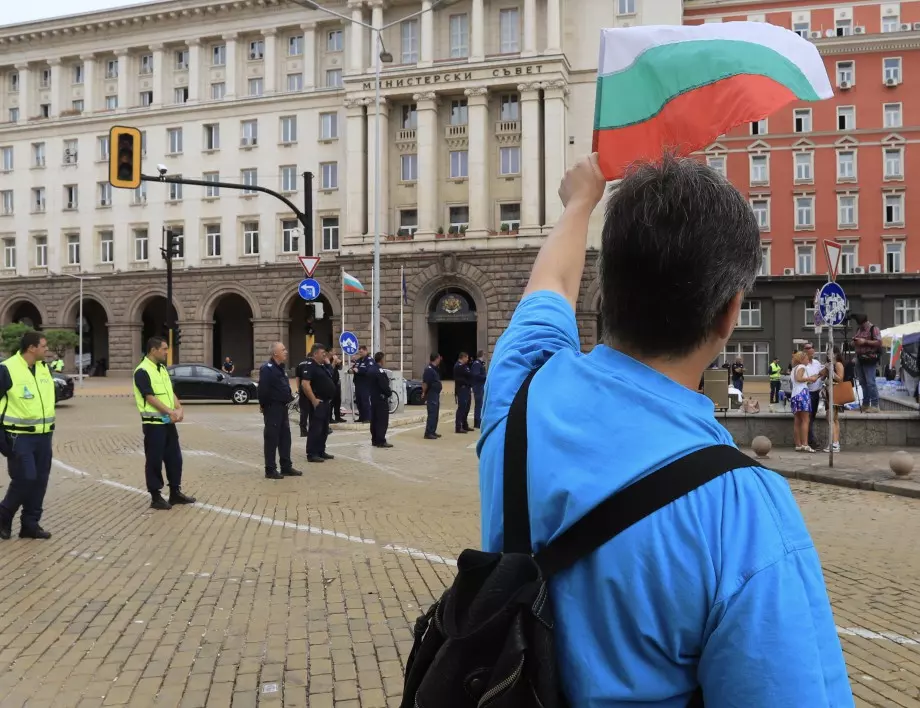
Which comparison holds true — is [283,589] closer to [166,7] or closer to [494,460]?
[494,460]

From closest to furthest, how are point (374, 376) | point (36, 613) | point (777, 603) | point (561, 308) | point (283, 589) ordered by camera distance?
point (777, 603)
point (561, 308)
point (36, 613)
point (283, 589)
point (374, 376)

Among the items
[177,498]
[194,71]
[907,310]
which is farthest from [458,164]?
[177,498]

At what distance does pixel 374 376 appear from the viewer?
50.6 feet

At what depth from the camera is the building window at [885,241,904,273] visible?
1769 inches

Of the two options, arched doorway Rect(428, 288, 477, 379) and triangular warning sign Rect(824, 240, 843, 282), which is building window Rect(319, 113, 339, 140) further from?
triangular warning sign Rect(824, 240, 843, 282)

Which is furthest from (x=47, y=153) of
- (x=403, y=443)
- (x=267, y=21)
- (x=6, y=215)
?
(x=403, y=443)

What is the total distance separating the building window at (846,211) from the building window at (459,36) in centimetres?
2306

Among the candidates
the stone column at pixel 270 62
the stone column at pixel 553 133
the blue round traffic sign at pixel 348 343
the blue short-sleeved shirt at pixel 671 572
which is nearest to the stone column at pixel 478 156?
the stone column at pixel 553 133

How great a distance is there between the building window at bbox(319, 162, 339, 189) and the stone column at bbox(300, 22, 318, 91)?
4.74 meters

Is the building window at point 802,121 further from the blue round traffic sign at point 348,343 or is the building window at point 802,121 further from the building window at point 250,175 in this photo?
the blue round traffic sign at point 348,343

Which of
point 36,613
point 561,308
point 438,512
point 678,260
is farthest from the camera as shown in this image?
point 438,512

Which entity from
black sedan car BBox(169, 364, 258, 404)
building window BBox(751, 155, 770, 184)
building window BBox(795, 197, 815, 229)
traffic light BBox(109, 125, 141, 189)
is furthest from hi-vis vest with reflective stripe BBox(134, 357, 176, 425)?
building window BBox(751, 155, 770, 184)

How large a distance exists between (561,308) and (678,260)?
1.36ft

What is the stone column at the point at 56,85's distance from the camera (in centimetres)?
5238
